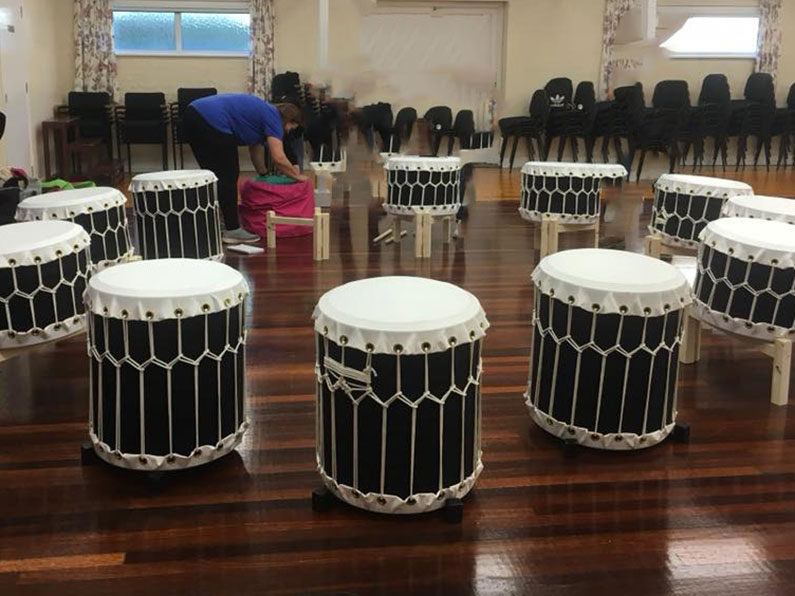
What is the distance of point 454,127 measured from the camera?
9.23ft

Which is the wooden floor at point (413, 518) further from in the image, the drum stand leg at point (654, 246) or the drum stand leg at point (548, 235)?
the drum stand leg at point (548, 235)

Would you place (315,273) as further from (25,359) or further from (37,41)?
(37,41)

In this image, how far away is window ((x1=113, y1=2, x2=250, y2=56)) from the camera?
413 inches

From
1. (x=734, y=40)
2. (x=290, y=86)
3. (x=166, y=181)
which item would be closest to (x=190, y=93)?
(x=290, y=86)

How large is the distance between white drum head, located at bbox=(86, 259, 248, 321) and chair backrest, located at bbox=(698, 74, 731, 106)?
31.1 feet

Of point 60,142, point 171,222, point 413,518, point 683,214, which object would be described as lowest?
point 413,518

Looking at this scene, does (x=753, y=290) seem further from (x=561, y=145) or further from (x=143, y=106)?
(x=143, y=106)

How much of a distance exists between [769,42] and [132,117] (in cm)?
860

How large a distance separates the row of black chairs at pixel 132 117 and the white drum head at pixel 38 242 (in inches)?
272

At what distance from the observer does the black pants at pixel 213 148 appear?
5582mm

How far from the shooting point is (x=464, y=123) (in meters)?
2.57

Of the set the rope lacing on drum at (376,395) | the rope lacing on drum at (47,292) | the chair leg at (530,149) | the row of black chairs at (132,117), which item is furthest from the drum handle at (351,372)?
the row of black chairs at (132,117)

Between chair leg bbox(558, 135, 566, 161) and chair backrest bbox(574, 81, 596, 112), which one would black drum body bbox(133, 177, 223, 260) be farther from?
chair backrest bbox(574, 81, 596, 112)

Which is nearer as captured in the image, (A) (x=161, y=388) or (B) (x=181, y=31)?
(A) (x=161, y=388)
